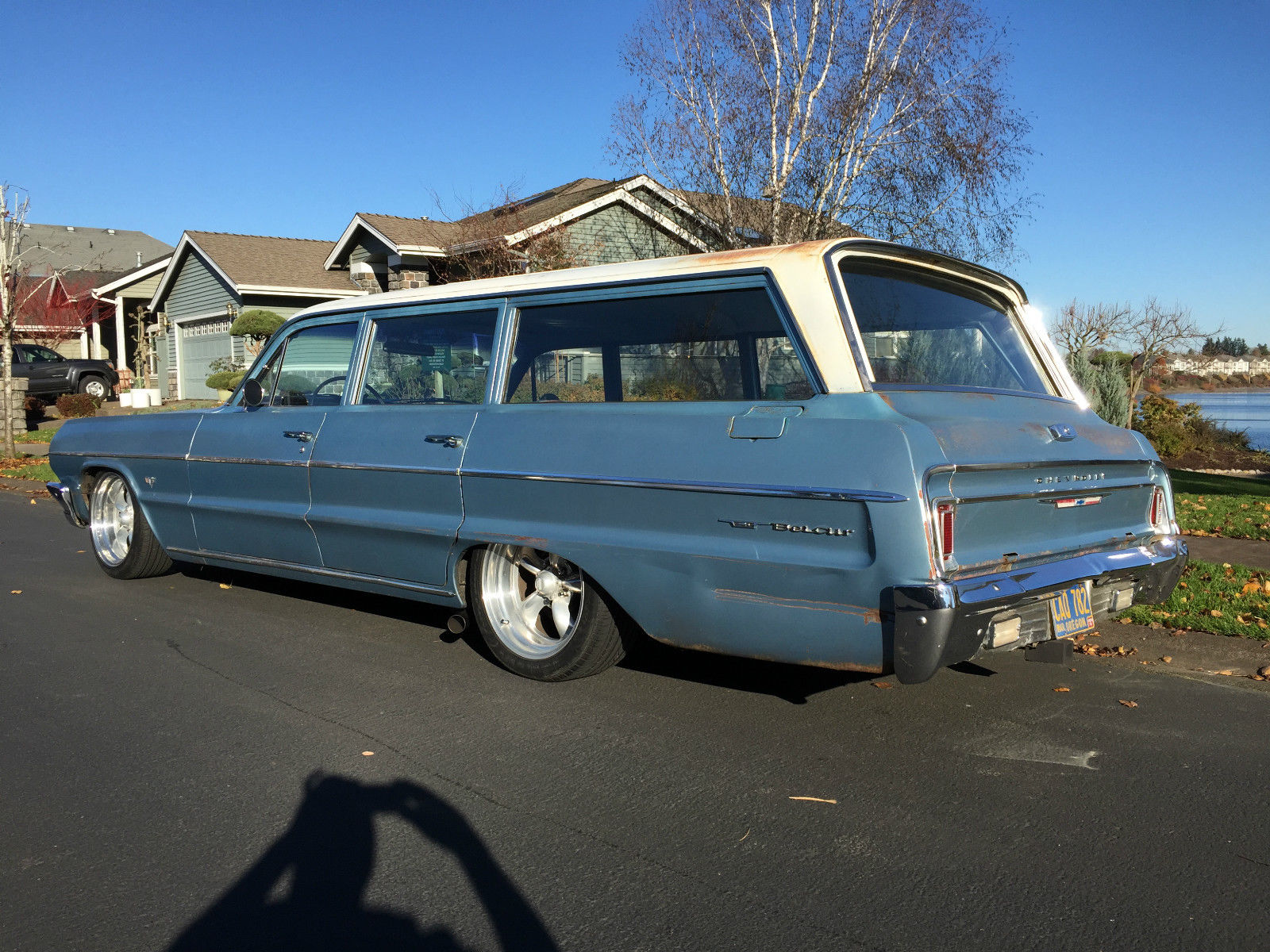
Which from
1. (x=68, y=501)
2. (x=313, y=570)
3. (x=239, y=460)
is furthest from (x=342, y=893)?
(x=68, y=501)

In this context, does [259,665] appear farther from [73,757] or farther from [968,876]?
[968,876]

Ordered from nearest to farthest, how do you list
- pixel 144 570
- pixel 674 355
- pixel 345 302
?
1. pixel 674 355
2. pixel 345 302
3. pixel 144 570

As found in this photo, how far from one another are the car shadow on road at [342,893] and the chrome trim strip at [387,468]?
5.59 feet

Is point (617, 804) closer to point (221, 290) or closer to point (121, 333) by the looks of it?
point (221, 290)

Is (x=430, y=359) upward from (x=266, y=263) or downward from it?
downward

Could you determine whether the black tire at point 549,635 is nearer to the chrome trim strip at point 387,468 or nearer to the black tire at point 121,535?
the chrome trim strip at point 387,468

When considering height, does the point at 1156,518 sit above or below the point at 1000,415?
below

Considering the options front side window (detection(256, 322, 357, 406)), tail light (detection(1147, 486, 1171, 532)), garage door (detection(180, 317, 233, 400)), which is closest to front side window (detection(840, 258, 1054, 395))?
tail light (detection(1147, 486, 1171, 532))

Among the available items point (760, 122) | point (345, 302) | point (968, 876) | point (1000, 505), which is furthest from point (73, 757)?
point (760, 122)

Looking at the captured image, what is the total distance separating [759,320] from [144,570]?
16.2ft

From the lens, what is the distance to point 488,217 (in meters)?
21.5

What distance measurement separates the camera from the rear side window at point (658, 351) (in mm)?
4227

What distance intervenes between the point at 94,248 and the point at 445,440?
55.2 metres

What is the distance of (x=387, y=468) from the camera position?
5.23 metres
